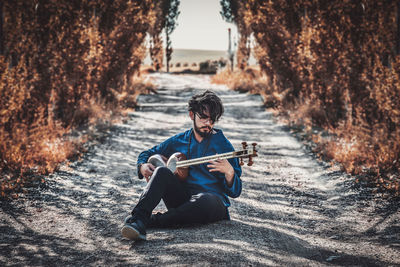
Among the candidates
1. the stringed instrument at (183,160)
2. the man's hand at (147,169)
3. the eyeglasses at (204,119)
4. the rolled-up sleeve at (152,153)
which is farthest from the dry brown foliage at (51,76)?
the eyeglasses at (204,119)

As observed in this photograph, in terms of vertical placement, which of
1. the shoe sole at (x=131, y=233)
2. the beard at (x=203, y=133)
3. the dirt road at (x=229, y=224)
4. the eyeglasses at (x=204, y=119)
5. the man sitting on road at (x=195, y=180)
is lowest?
the dirt road at (x=229, y=224)

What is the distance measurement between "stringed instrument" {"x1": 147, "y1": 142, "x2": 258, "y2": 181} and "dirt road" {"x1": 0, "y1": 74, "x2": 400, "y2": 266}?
60cm

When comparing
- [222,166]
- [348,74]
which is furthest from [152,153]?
[348,74]

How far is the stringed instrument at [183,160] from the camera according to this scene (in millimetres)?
3783

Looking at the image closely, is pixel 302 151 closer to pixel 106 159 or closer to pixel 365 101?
pixel 365 101

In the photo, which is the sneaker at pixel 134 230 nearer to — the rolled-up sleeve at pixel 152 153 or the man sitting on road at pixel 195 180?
the man sitting on road at pixel 195 180

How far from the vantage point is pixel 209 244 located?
378 centimetres

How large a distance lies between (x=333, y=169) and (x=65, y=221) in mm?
4544

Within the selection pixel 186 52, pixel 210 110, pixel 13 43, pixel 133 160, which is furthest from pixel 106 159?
pixel 186 52

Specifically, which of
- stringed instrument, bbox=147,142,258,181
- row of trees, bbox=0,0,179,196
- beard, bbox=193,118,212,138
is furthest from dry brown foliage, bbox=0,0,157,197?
beard, bbox=193,118,212,138

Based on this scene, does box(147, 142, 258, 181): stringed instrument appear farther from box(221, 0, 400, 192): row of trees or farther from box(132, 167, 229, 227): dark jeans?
box(221, 0, 400, 192): row of trees

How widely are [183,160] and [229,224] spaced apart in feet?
2.96

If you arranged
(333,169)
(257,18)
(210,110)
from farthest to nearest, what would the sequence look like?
1. (257,18)
2. (333,169)
3. (210,110)

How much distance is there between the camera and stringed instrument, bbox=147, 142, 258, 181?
12.4ft
